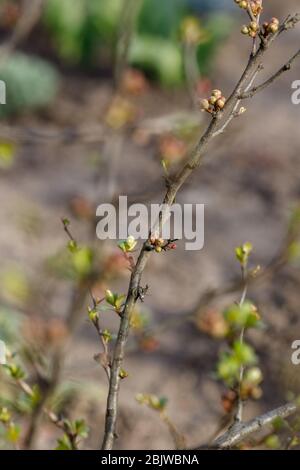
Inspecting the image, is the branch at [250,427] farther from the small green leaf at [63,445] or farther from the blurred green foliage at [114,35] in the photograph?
the blurred green foliage at [114,35]

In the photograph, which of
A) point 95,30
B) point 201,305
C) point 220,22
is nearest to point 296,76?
point 220,22

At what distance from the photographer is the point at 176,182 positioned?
65.9 inches

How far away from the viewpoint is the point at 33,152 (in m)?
8.11

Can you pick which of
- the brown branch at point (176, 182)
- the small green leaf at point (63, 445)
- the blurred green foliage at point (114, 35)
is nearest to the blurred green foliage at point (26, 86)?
the blurred green foliage at point (114, 35)

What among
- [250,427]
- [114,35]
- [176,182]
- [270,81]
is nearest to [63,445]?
[250,427]

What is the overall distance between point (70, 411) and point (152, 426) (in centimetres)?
50

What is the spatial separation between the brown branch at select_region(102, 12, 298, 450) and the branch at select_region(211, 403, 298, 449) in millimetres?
291

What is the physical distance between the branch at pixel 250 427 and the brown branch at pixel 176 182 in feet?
0.95

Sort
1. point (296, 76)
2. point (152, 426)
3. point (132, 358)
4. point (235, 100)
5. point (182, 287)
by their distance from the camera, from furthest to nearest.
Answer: point (296, 76)
point (182, 287)
point (132, 358)
point (152, 426)
point (235, 100)

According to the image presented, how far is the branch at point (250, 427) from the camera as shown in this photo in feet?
6.01

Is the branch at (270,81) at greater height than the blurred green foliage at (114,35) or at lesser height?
lesser

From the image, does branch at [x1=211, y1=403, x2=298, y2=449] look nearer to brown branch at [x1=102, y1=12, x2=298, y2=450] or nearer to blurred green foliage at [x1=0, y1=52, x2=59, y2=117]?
brown branch at [x1=102, y1=12, x2=298, y2=450]

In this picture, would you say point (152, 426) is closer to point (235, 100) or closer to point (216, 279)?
point (216, 279)
